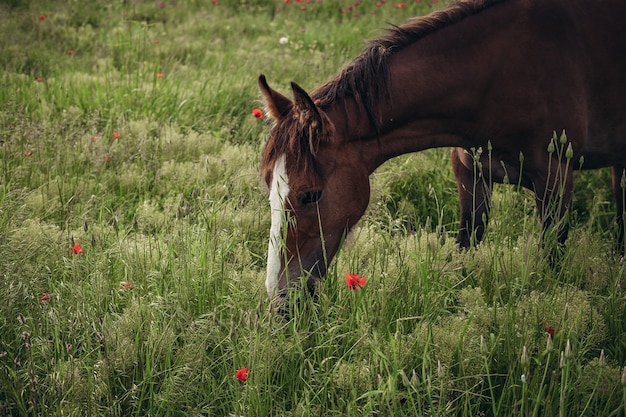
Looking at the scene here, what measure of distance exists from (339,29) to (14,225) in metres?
5.87

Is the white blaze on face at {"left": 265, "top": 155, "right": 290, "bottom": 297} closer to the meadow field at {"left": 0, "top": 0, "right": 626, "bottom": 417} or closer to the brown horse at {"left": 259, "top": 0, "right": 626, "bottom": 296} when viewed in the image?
the brown horse at {"left": 259, "top": 0, "right": 626, "bottom": 296}

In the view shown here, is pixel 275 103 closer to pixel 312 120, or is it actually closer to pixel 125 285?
pixel 312 120

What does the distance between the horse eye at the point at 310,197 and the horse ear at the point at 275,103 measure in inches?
16.4

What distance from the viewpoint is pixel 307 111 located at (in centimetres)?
267

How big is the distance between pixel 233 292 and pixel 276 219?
1.51 ft

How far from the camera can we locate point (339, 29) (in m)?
8.19

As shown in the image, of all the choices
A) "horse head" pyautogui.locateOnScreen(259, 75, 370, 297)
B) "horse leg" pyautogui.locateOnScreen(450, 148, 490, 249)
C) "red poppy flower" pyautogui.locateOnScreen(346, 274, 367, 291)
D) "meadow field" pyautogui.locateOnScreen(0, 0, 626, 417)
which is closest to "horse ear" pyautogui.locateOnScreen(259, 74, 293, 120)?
"horse head" pyautogui.locateOnScreen(259, 75, 370, 297)

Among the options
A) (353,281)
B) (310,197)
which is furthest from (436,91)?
(353,281)

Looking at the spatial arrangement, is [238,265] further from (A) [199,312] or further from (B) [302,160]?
(B) [302,160]

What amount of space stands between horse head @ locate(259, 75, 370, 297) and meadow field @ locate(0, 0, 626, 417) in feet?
0.49

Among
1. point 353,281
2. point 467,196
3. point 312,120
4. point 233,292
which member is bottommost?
point 233,292

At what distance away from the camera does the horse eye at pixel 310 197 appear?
273 cm

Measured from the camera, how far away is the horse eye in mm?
2732

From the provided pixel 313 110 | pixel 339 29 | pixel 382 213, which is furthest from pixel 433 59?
pixel 339 29
